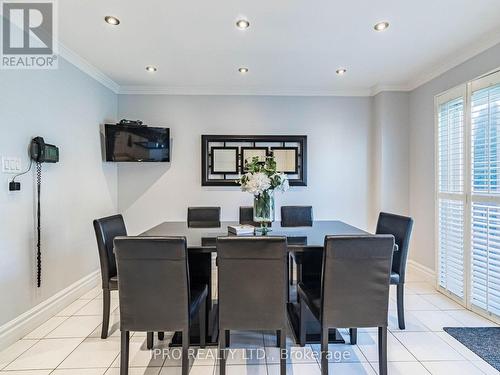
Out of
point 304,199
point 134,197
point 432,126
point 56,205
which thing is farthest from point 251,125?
point 56,205

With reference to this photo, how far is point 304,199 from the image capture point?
14.6 feet

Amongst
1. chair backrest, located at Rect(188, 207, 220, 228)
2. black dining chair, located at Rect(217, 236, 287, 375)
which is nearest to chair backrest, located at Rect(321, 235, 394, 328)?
black dining chair, located at Rect(217, 236, 287, 375)

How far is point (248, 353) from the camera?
228 cm

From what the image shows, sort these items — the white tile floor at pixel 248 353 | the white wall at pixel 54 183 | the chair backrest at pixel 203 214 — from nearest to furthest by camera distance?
the white tile floor at pixel 248 353 < the white wall at pixel 54 183 < the chair backrest at pixel 203 214

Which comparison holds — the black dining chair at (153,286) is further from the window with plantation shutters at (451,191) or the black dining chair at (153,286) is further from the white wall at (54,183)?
the window with plantation shutters at (451,191)

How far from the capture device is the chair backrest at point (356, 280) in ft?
5.92

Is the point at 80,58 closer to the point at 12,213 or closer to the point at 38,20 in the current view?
the point at 38,20

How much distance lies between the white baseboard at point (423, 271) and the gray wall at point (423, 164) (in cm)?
6

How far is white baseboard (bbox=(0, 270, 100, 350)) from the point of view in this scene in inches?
92.8

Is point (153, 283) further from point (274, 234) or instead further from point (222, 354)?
point (274, 234)

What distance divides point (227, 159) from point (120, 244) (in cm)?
273

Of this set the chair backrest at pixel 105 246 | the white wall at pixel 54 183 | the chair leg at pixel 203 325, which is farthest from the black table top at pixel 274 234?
the white wall at pixel 54 183

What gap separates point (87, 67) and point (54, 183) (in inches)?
55.8

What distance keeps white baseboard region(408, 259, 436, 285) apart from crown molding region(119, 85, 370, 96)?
250 centimetres
